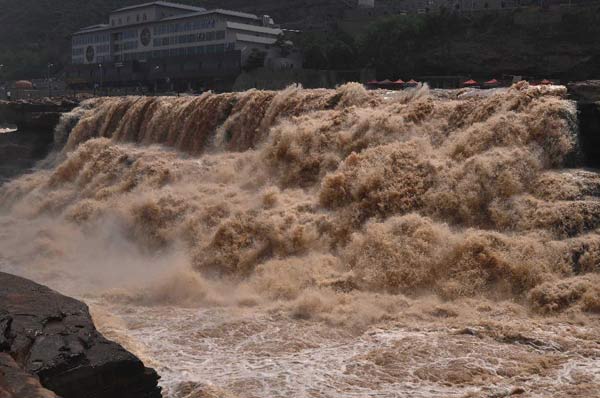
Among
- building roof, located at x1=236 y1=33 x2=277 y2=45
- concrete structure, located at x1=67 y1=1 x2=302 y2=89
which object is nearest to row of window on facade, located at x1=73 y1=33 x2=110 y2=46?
concrete structure, located at x1=67 y1=1 x2=302 y2=89

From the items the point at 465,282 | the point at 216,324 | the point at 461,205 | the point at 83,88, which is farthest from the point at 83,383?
the point at 83,88

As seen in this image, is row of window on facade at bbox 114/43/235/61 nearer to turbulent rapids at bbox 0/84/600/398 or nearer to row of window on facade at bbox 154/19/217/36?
row of window on facade at bbox 154/19/217/36

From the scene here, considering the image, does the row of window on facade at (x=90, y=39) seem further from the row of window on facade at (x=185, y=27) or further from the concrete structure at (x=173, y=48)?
the row of window on facade at (x=185, y=27)

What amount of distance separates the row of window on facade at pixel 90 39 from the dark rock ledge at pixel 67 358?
64.0 meters

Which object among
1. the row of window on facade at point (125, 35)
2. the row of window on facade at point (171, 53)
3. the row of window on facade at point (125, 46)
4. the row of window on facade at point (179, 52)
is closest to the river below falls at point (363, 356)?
the row of window on facade at point (179, 52)

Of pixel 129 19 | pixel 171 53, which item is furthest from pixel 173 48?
pixel 129 19

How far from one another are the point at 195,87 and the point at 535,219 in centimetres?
4404

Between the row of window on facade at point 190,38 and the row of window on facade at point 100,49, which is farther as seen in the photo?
the row of window on facade at point 100,49

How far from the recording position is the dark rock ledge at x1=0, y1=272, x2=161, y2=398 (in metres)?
5.80

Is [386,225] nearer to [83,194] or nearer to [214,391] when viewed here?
[214,391]

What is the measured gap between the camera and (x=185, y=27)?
5744 centimetres

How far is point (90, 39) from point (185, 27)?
635 inches

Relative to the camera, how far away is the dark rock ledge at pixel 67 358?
5.80m

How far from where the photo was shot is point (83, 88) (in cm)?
6419
